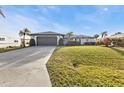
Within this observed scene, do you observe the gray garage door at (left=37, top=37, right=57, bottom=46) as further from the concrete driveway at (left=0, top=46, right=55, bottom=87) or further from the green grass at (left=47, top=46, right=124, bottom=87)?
the concrete driveway at (left=0, top=46, right=55, bottom=87)

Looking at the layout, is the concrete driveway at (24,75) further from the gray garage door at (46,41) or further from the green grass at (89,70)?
the gray garage door at (46,41)

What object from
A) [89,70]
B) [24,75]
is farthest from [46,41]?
[24,75]

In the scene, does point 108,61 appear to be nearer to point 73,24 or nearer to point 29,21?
point 73,24

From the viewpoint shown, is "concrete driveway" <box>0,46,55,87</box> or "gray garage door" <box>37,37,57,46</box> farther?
"gray garage door" <box>37,37,57,46</box>

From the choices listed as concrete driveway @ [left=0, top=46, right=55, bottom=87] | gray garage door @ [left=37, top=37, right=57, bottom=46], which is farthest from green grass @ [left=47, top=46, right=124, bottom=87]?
gray garage door @ [left=37, top=37, right=57, bottom=46]

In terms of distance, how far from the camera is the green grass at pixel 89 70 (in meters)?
6.12

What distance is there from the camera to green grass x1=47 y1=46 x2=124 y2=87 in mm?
6117

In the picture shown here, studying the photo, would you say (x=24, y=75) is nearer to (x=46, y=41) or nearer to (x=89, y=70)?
(x=89, y=70)

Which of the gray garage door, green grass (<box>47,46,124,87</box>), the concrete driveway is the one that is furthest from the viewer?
the gray garage door

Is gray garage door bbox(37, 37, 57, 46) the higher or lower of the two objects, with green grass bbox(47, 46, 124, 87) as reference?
higher

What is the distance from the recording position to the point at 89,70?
721cm

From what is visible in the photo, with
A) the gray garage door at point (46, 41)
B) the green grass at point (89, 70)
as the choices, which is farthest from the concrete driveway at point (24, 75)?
the gray garage door at point (46, 41)
